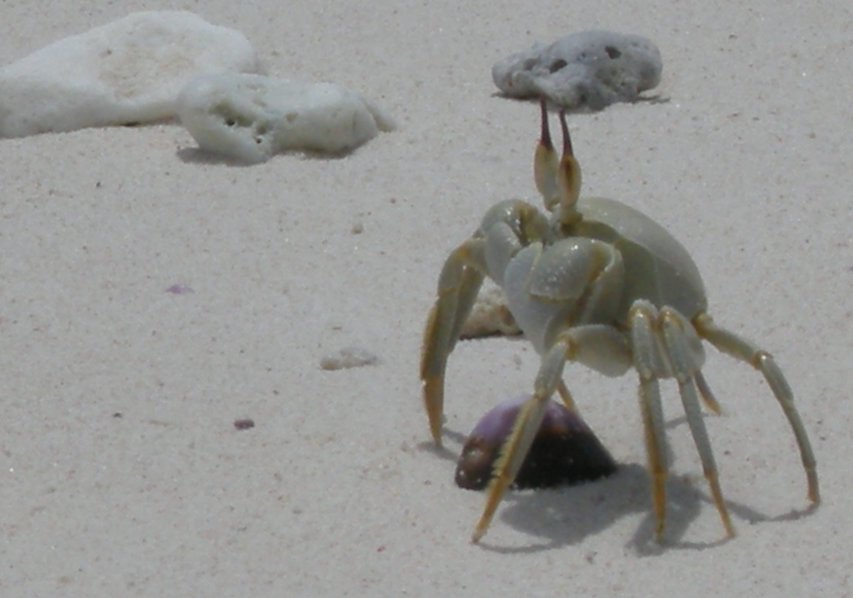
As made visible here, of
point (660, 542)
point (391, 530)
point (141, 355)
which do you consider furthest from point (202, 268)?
point (660, 542)

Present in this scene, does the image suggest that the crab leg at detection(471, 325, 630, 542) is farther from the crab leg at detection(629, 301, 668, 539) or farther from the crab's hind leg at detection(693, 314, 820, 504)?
the crab's hind leg at detection(693, 314, 820, 504)

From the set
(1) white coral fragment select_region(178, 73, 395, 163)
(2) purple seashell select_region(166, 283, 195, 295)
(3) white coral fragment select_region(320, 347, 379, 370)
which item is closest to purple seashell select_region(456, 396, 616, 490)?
(3) white coral fragment select_region(320, 347, 379, 370)

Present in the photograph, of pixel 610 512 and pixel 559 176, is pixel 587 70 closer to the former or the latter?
pixel 559 176

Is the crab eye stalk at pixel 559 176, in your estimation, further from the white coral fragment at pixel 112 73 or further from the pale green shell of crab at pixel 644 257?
the white coral fragment at pixel 112 73

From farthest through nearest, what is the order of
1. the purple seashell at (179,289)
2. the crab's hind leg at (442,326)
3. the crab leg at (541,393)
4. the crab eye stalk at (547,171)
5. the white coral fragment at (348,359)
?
the purple seashell at (179,289) → the white coral fragment at (348,359) → the crab's hind leg at (442,326) → the crab eye stalk at (547,171) → the crab leg at (541,393)

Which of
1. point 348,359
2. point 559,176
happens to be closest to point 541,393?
point 559,176

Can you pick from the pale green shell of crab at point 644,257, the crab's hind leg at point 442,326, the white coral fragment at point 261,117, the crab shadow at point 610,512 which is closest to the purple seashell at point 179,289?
the white coral fragment at point 261,117
